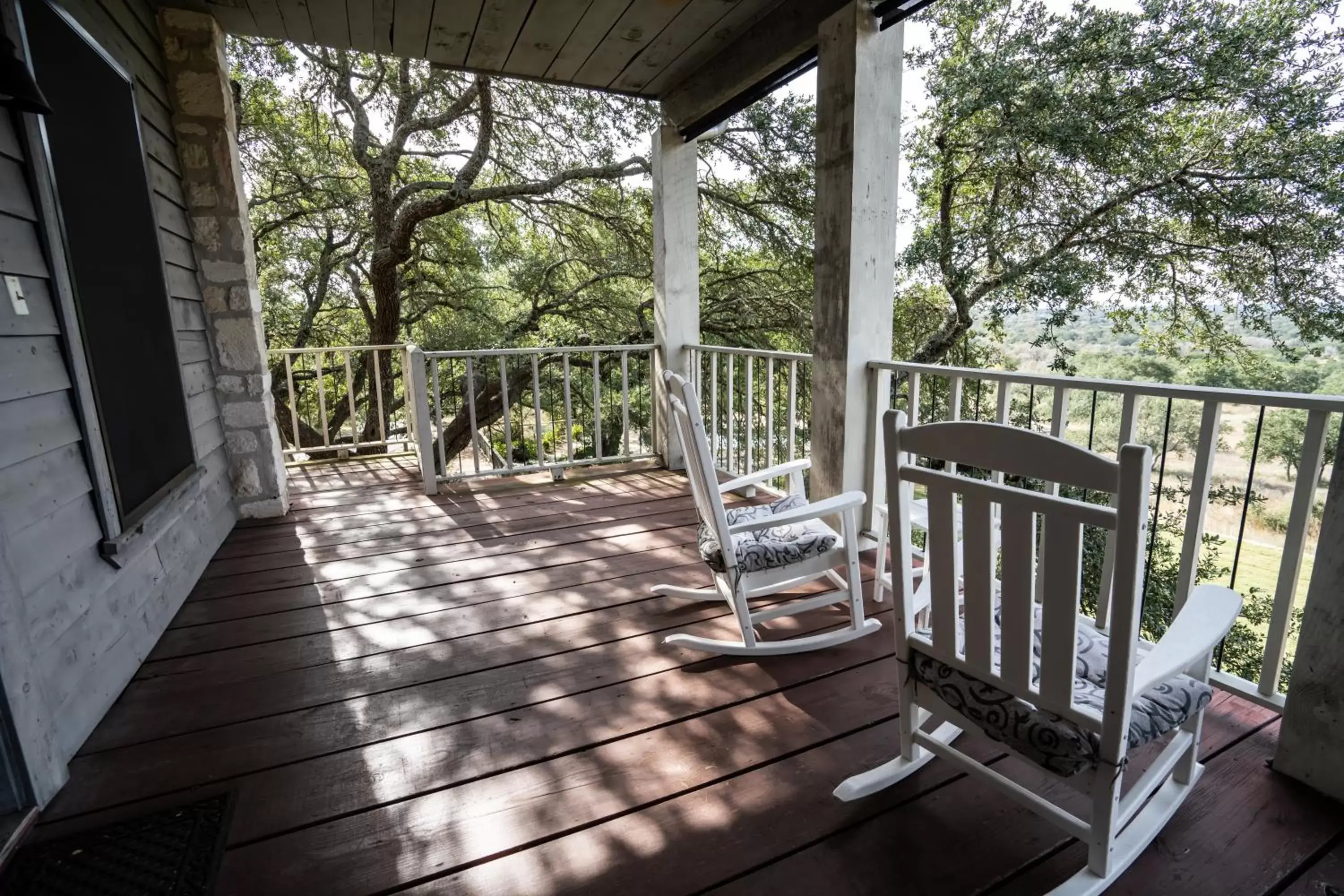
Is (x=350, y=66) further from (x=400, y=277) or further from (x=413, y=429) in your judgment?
(x=413, y=429)

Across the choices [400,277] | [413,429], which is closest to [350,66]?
[400,277]

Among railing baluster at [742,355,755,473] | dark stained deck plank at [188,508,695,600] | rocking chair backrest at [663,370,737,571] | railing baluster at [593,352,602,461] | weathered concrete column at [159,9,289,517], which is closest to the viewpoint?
rocking chair backrest at [663,370,737,571]

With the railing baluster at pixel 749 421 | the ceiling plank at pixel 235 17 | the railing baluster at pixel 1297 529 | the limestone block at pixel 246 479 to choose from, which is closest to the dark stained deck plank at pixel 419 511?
the limestone block at pixel 246 479

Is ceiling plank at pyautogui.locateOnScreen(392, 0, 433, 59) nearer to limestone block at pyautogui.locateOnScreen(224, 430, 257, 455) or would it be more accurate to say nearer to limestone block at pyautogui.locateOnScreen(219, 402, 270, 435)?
limestone block at pyautogui.locateOnScreen(219, 402, 270, 435)

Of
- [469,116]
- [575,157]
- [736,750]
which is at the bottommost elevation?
[736,750]

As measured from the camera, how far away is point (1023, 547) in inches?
41.1

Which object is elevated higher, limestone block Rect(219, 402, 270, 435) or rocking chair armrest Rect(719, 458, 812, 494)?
limestone block Rect(219, 402, 270, 435)

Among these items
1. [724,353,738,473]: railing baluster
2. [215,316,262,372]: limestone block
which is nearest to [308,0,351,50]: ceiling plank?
[215,316,262,372]: limestone block

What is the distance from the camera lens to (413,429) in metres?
5.26

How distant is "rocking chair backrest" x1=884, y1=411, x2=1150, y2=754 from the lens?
0.93 meters

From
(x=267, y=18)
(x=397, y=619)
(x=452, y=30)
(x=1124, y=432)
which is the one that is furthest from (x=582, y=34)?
(x=1124, y=432)

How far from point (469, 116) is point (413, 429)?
425cm

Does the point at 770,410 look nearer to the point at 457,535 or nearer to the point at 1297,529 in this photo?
the point at 457,535

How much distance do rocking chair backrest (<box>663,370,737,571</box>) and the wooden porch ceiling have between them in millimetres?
1723
